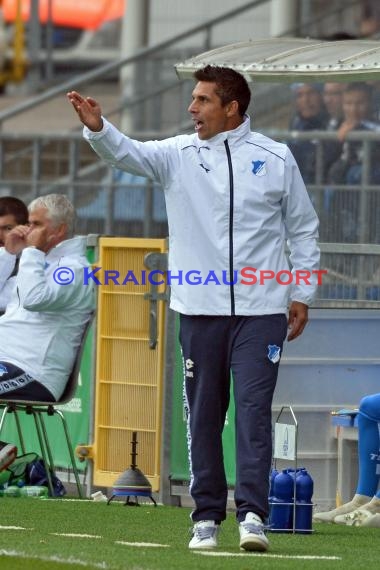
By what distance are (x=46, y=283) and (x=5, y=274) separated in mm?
1050

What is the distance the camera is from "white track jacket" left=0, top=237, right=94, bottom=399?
11562 mm

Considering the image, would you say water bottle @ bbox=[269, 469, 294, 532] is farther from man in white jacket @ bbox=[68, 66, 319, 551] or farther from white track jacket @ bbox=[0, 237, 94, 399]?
white track jacket @ bbox=[0, 237, 94, 399]

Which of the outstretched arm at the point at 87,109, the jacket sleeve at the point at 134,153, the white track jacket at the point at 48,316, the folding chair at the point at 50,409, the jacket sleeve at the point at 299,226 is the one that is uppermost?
the outstretched arm at the point at 87,109

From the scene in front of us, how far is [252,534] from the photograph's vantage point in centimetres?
841

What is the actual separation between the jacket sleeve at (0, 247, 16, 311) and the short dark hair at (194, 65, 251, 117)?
12.8 ft

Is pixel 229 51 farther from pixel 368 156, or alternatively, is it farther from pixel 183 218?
pixel 183 218

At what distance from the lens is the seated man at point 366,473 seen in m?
→ 10.3

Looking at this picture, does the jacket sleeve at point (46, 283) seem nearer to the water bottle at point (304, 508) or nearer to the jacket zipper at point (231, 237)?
the water bottle at point (304, 508)

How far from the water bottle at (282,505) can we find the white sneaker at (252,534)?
4.13 feet

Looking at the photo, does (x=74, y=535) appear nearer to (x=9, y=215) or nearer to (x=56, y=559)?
(x=56, y=559)

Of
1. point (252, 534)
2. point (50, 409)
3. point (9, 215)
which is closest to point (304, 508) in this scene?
point (252, 534)

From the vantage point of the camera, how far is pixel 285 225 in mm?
8844
